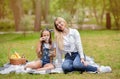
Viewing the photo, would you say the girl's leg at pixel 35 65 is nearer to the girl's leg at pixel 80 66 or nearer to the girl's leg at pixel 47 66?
the girl's leg at pixel 47 66

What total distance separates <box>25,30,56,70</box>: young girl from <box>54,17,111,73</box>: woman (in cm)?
25

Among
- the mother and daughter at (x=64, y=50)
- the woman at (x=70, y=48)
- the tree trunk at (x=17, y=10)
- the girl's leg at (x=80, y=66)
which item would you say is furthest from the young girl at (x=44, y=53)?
the tree trunk at (x=17, y=10)

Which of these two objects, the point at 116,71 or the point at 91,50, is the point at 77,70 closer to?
the point at 116,71

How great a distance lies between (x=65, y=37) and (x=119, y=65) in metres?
1.57

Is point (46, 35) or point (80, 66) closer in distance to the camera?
point (80, 66)

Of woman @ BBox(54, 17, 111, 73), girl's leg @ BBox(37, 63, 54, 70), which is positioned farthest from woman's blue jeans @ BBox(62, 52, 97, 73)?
girl's leg @ BBox(37, 63, 54, 70)

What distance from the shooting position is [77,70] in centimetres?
719

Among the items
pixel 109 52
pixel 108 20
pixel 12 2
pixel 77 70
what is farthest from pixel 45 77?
pixel 108 20

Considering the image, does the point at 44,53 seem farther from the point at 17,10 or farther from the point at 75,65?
the point at 17,10

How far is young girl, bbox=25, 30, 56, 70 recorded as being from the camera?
7391mm

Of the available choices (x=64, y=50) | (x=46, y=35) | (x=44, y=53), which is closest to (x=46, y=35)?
(x=46, y=35)

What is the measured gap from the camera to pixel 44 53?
747cm

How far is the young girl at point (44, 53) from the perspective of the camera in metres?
7.39

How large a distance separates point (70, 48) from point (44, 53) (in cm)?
60
